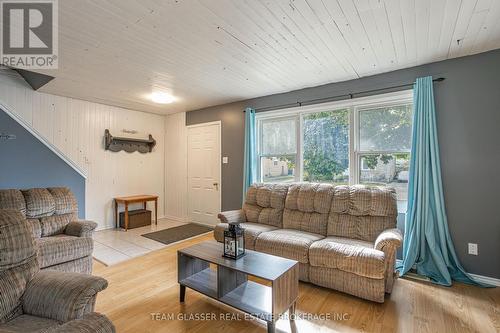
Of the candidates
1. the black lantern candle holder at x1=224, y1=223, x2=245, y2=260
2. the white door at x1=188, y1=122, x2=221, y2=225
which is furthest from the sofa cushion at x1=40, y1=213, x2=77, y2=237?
the white door at x1=188, y1=122, x2=221, y2=225

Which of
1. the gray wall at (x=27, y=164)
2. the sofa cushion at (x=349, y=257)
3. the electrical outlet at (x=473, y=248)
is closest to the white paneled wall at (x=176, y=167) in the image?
the gray wall at (x=27, y=164)

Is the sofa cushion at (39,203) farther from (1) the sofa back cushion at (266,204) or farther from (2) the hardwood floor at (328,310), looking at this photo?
(1) the sofa back cushion at (266,204)

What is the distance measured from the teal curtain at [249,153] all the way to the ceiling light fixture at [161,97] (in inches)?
54.4

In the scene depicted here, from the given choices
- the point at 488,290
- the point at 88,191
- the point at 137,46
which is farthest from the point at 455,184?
the point at 88,191

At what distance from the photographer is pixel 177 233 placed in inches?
176

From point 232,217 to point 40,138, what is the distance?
332cm

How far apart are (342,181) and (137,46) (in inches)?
121

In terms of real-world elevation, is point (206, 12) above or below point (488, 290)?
above

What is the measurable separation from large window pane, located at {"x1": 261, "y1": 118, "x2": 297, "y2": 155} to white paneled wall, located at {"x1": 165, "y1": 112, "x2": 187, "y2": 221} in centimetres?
200

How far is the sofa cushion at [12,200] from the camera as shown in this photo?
2594 millimetres

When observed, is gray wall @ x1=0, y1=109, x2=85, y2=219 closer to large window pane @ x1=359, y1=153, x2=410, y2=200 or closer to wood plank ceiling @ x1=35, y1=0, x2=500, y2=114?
wood plank ceiling @ x1=35, y1=0, x2=500, y2=114

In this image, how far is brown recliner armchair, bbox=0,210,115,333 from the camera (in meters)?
1.23

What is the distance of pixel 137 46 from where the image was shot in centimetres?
249

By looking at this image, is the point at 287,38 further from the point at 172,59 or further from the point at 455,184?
the point at 455,184
